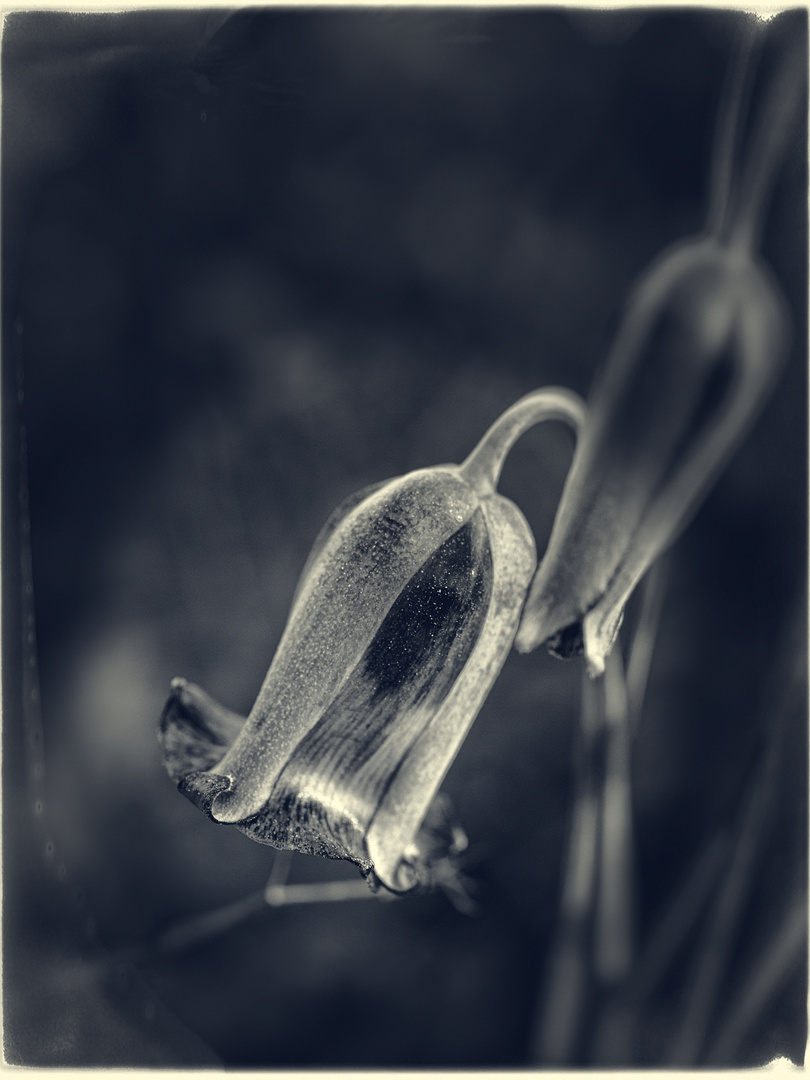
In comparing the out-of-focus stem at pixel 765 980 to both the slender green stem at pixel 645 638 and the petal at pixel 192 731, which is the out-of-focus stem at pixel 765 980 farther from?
the petal at pixel 192 731

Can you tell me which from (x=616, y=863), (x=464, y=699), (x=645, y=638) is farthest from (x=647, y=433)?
(x=616, y=863)

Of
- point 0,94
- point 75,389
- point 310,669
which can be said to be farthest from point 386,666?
point 0,94

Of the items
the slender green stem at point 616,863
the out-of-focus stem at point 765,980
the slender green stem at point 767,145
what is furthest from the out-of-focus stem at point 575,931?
the slender green stem at point 767,145

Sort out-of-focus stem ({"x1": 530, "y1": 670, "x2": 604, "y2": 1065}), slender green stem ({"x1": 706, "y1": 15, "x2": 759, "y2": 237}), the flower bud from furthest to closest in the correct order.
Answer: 1. out-of-focus stem ({"x1": 530, "y1": 670, "x2": 604, "y2": 1065})
2. slender green stem ({"x1": 706, "y1": 15, "x2": 759, "y2": 237})
3. the flower bud

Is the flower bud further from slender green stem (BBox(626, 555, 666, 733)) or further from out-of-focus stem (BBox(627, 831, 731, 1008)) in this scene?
out-of-focus stem (BBox(627, 831, 731, 1008))

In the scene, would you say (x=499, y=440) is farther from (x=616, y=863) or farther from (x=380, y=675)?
(x=616, y=863)

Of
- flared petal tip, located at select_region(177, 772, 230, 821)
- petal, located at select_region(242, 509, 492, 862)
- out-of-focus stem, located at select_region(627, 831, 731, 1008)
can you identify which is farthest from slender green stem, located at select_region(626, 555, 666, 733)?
flared petal tip, located at select_region(177, 772, 230, 821)
